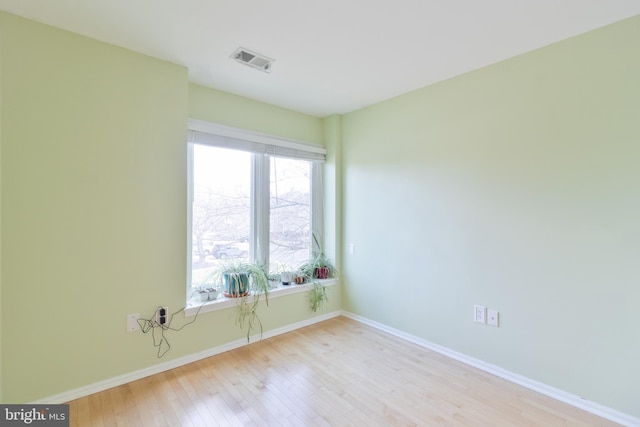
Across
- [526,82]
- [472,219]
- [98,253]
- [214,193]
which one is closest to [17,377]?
[98,253]

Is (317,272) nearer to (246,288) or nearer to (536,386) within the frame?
(246,288)

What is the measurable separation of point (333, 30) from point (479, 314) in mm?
2414

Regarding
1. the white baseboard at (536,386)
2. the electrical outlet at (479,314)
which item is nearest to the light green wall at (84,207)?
the white baseboard at (536,386)

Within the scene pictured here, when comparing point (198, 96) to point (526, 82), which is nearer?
point (526, 82)

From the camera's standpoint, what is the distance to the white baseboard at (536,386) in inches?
69.7

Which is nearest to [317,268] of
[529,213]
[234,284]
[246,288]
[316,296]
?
[316,296]

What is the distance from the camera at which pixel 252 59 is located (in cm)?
228

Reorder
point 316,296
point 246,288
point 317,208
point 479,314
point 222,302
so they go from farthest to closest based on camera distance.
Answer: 1. point 317,208
2. point 316,296
3. point 246,288
4. point 222,302
5. point 479,314

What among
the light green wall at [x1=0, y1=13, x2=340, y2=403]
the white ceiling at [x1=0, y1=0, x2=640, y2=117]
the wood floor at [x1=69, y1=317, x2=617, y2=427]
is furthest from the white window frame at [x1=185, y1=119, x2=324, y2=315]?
the wood floor at [x1=69, y1=317, x2=617, y2=427]

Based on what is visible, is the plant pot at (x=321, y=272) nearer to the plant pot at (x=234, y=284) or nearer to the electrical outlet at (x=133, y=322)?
the plant pot at (x=234, y=284)

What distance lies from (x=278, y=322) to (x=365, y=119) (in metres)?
2.42

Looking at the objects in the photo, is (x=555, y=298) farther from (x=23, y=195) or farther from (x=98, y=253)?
(x=23, y=195)

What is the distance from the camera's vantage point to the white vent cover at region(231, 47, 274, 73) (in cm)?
218

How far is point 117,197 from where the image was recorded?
211 cm
